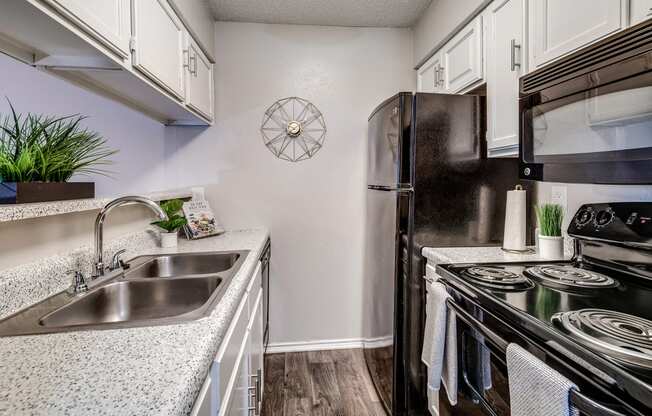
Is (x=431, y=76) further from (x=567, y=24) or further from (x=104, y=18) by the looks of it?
(x=104, y=18)

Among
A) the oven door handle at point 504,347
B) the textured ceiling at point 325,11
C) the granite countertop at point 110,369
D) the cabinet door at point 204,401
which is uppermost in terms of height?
the textured ceiling at point 325,11

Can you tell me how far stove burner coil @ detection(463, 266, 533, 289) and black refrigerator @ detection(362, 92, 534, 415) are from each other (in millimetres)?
424

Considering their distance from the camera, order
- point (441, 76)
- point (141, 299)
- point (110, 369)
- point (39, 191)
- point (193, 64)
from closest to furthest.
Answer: point (110, 369)
point (39, 191)
point (141, 299)
point (193, 64)
point (441, 76)

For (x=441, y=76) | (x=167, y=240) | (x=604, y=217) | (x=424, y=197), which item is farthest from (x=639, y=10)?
(x=167, y=240)

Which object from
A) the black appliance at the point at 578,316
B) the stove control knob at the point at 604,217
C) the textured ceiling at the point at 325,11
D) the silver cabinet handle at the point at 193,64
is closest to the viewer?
the black appliance at the point at 578,316

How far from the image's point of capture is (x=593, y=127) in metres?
0.95

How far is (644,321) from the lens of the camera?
2.53 ft

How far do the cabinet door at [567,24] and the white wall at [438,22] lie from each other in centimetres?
44

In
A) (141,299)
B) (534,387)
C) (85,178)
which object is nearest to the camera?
(534,387)

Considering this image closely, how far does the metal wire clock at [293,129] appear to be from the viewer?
2.52 meters

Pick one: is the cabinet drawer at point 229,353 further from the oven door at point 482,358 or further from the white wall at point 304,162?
the white wall at point 304,162

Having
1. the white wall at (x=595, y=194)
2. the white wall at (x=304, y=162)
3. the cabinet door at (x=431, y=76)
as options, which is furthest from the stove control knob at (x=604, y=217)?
the white wall at (x=304, y=162)

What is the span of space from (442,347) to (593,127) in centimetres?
82

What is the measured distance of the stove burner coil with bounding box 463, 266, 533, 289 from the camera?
3.47 ft
